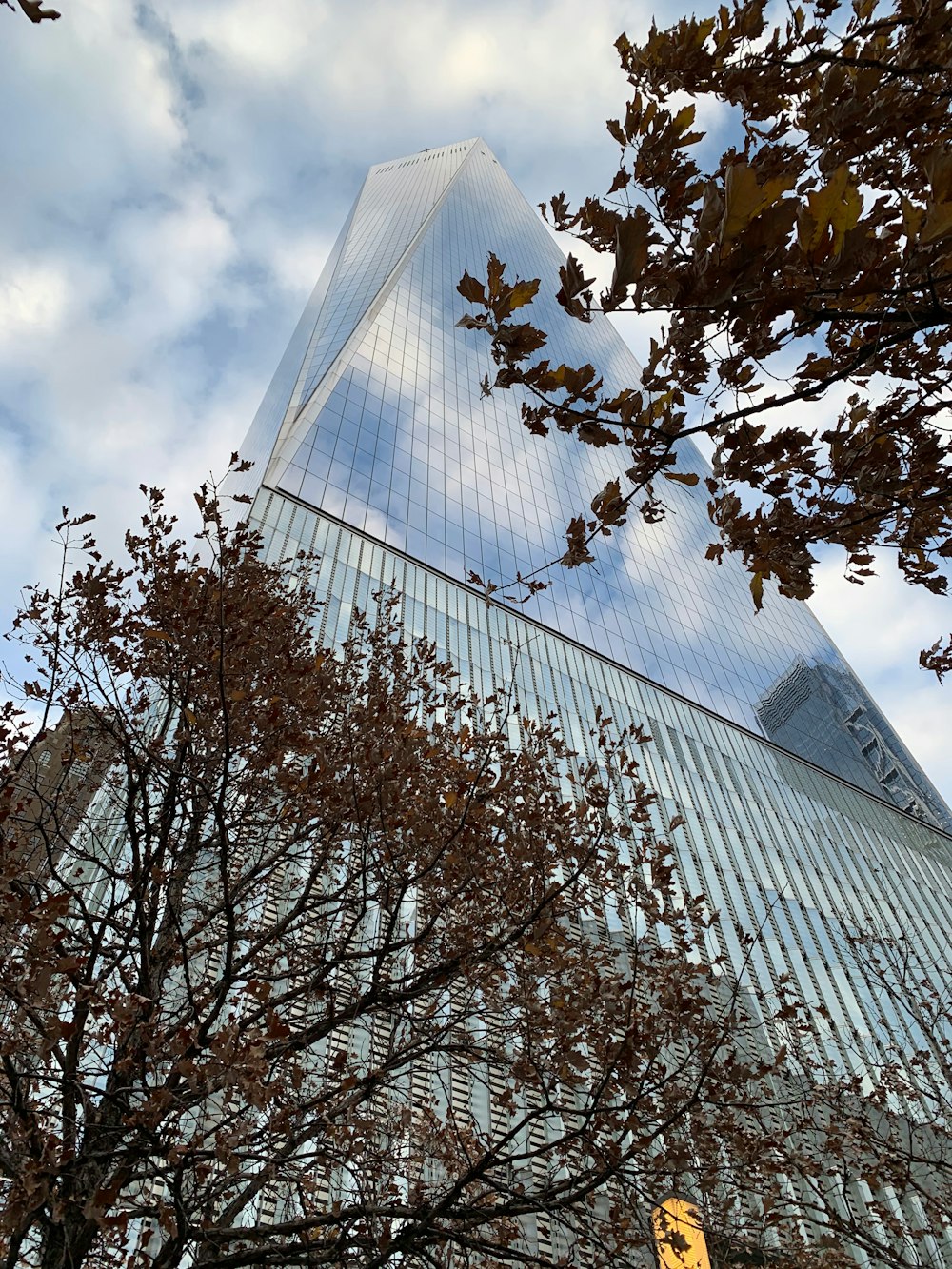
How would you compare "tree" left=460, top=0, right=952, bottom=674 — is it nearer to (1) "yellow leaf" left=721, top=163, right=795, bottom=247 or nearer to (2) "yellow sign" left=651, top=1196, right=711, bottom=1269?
(1) "yellow leaf" left=721, top=163, right=795, bottom=247

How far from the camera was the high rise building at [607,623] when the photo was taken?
20172mm

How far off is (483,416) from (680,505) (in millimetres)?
15706

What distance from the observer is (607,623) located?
28.0m

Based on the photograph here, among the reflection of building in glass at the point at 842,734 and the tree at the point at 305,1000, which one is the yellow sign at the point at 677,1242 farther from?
the reflection of building in glass at the point at 842,734

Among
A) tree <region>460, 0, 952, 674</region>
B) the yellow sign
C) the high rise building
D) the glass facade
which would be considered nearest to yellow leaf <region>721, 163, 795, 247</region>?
tree <region>460, 0, 952, 674</region>

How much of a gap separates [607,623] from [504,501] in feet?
21.2

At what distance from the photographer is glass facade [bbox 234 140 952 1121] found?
20.1m

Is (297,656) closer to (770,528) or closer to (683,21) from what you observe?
(770,528)

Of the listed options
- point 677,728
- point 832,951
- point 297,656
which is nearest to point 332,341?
point 677,728

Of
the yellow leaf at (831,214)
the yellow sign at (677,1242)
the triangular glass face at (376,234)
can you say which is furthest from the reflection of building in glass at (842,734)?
the yellow leaf at (831,214)

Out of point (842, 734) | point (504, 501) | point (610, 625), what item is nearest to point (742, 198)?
point (610, 625)

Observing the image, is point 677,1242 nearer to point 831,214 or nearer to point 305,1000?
point 305,1000

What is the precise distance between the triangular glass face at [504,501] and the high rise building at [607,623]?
0.43 ft

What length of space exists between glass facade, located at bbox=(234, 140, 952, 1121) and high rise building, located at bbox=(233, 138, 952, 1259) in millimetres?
107
